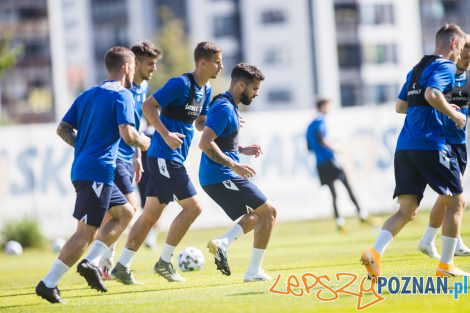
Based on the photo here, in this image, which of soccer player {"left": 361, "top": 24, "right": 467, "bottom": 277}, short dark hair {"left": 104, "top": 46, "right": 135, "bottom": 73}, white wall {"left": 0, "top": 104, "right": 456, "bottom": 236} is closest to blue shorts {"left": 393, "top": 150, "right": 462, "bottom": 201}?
soccer player {"left": 361, "top": 24, "right": 467, "bottom": 277}

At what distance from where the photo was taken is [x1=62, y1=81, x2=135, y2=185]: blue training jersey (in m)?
9.80

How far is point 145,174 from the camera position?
15016 millimetres

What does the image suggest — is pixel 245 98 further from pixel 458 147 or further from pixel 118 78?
pixel 458 147

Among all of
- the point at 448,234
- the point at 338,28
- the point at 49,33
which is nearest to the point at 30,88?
the point at 49,33

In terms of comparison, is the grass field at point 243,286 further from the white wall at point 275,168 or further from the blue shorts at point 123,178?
the white wall at point 275,168

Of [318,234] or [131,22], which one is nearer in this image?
[318,234]

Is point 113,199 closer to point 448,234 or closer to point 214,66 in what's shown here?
point 214,66

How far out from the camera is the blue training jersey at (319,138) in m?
20.4

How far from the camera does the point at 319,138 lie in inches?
803

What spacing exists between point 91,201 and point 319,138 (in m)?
11.1

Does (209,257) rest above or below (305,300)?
below

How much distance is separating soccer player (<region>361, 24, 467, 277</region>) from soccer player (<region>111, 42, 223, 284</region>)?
2383 millimetres

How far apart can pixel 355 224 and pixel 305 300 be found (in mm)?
13444

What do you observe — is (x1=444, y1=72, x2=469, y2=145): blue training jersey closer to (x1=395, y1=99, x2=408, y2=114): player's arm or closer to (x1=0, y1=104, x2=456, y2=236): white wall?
(x1=395, y1=99, x2=408, y2=114): player's arm
